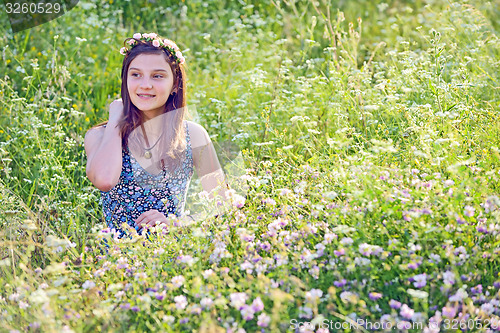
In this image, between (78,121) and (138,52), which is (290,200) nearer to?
(138,52)

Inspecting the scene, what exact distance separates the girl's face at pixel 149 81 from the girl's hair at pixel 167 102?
0.04 metres

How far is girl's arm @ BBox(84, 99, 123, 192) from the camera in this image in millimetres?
3227

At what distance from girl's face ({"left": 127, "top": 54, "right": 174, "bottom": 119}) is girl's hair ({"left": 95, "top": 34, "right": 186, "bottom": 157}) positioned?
4 cm

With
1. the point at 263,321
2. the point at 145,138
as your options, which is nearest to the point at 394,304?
the point at 263,321

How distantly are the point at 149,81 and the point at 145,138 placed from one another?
0.37m

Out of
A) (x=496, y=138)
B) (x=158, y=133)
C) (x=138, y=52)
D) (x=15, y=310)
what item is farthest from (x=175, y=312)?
(x=496, y=138)

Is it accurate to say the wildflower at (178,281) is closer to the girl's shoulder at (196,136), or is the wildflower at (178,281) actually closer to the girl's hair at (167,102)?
the girl's hair at (167,102)

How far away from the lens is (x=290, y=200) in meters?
2.86

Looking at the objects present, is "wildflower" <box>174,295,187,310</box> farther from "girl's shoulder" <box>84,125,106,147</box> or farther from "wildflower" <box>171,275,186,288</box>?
"girl's shoulder" <box>84,125,106,147</box>

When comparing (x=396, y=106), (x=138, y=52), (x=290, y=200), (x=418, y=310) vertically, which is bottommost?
(x=418, y=310)

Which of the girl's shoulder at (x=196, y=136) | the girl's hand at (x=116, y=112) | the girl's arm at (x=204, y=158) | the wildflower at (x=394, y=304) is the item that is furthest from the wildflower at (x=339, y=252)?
the girl's hand at (x=116, y=112)

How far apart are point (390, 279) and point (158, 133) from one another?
1822 mm

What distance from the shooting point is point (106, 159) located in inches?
127

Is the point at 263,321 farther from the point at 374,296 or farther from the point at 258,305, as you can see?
the point at 374,296
